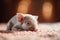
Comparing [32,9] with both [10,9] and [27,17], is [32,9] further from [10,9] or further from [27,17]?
[27,17]

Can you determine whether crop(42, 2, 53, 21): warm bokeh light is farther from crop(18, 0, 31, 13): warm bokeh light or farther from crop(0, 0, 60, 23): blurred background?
crop(18, 0, 31, 13): warm bokeh light

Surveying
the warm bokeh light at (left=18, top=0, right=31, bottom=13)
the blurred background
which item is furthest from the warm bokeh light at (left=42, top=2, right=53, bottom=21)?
the warm bokeh light at (left=18, top=0, right=31, bottom=13)

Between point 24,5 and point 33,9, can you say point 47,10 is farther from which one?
point 24,5

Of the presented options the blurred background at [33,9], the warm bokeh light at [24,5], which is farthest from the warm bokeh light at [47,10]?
the warm bokeh light at [24,5]

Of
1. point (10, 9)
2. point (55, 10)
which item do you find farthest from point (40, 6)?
point (10, 9)

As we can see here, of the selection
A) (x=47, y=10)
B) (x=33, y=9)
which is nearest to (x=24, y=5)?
(x=33, y=9)

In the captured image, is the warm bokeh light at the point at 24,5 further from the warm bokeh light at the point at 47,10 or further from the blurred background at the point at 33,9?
the warm bokeh light at the point at 47,10

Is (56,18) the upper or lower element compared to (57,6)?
lower
